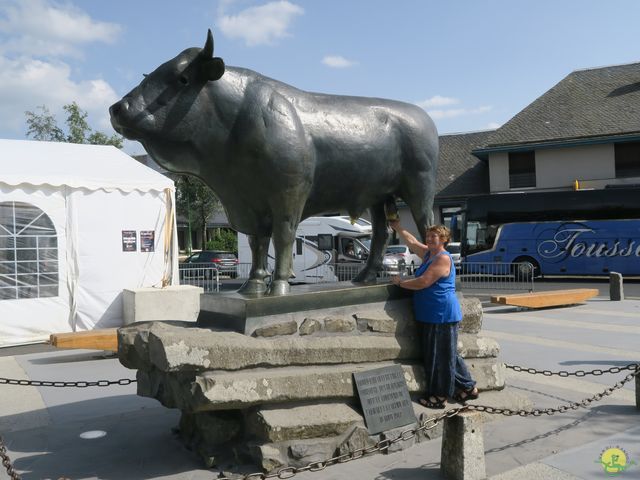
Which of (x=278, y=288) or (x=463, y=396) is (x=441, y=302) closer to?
(x=463, y=396)

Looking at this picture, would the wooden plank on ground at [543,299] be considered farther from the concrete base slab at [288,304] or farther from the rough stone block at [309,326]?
the rough stone block at [309,326]

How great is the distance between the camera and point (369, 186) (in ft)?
14.9

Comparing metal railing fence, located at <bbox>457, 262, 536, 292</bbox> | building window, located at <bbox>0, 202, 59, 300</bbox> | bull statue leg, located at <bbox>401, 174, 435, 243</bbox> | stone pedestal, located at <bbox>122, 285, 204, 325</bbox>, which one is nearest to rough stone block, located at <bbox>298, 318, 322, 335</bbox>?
bull statue leg, located at <bbox>401, 174, 435, 243</bbox>

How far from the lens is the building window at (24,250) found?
8641 millimetres

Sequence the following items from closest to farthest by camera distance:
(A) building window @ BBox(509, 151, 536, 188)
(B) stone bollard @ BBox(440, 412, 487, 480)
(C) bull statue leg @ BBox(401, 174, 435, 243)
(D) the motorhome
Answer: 1. (B) stone bollard @ BBox(440, 412, 487, 480)
2. (C) bull statue leg @ BBox(401, 174, 435, 243)
3. (D) the motorhome
4. (A) building window @ BBox(509, 151, 536, 188)

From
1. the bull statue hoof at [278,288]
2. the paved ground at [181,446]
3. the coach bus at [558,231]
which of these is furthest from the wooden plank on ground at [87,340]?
the coach bus at [558,231]

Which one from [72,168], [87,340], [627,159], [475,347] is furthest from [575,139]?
[87,340]

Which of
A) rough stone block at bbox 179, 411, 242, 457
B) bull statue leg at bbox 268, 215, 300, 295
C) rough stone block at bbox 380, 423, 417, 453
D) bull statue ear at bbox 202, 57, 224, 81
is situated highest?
bull statue ear at bbox 202, 57, 224, 81

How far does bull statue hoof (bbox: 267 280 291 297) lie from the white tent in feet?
19.1

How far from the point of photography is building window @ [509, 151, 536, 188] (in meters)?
25.3

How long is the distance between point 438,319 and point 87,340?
Answer: 4850 millimetres

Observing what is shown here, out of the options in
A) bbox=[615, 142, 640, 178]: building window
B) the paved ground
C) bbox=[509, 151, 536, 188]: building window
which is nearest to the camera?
the paved ground

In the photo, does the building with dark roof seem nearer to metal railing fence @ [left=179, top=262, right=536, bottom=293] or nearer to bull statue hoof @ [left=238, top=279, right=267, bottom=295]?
metal railing fence @ [left=179, top=262, right=536, bottom=293]

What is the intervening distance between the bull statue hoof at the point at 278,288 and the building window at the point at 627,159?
2301 centimetres
